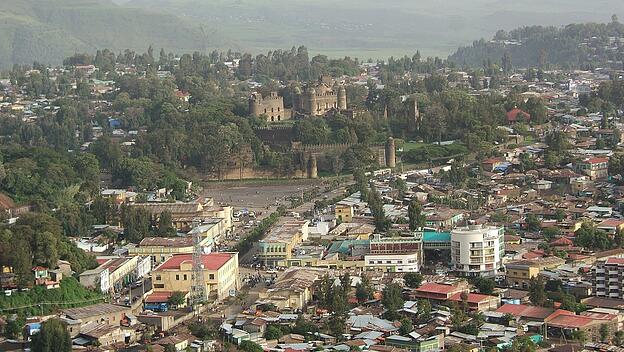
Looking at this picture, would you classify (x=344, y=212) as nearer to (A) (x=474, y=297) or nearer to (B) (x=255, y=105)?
(A) (x=474, y=297)

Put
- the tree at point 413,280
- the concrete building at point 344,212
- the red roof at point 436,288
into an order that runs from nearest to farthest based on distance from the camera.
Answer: the red roof at point 436,288
the tree at point 413,280
the concrete building at point 344,212

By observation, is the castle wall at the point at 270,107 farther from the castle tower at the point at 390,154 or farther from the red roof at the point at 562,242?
the red roof at the point at 562,242

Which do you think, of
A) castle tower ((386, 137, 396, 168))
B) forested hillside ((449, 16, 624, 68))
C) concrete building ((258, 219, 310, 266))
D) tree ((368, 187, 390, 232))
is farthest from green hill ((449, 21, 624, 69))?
concrete building ((258, 219, 310, 266))

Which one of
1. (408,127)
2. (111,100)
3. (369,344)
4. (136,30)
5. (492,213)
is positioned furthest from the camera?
(136,30)

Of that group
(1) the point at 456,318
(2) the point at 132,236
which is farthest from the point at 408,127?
(1) the point at 456,318

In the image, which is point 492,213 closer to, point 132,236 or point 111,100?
point 132,236

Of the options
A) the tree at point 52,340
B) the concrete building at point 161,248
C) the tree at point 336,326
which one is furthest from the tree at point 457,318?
the concrete building at point 161,248

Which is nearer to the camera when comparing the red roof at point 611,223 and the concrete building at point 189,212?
the red roof at point 611,223
